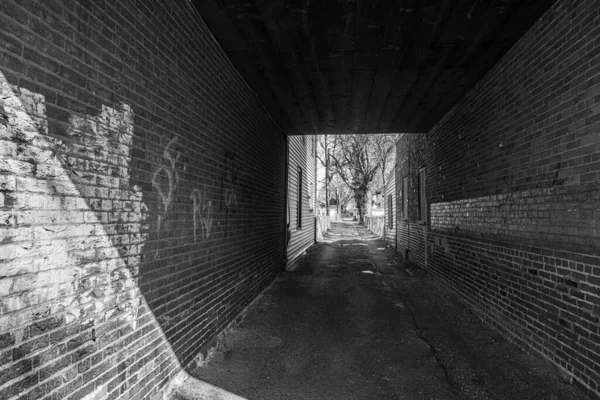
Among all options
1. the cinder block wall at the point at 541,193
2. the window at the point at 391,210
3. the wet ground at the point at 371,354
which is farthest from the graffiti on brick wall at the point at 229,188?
the window at the point at 391,210

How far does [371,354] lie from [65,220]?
11.3 feet

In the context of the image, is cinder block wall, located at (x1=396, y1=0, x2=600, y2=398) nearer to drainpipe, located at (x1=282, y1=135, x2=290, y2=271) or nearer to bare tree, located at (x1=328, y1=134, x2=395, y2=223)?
drainpipe, located at (x1=282, y1=135, x2=290, y2=271)

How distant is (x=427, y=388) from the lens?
3.48 metres

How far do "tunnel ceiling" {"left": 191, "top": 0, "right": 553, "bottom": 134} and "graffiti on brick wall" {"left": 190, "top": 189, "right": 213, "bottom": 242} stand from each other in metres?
1.94

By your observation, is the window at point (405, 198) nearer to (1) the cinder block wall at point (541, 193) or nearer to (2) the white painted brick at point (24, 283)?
(1) the cinder block wall at point (541, 193)

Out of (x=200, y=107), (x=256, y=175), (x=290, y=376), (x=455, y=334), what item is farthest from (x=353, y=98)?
(x=290, y=376)

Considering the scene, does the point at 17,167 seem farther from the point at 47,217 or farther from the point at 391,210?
the point at 391,210

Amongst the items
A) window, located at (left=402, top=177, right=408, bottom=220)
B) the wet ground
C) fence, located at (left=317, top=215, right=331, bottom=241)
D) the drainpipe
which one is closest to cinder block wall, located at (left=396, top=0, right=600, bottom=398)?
the wet ground

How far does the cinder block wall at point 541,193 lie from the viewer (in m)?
3.26

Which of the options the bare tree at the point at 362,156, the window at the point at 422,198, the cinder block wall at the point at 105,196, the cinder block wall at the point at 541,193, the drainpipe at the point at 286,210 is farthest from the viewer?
the bare tree at the point at 362,156

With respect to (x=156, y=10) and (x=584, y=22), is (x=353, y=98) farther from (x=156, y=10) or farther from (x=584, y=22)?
(x=156, y=10)

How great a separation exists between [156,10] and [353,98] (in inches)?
166

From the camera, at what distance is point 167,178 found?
3.27 m

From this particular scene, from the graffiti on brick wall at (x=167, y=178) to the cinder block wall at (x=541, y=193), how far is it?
139 inches
